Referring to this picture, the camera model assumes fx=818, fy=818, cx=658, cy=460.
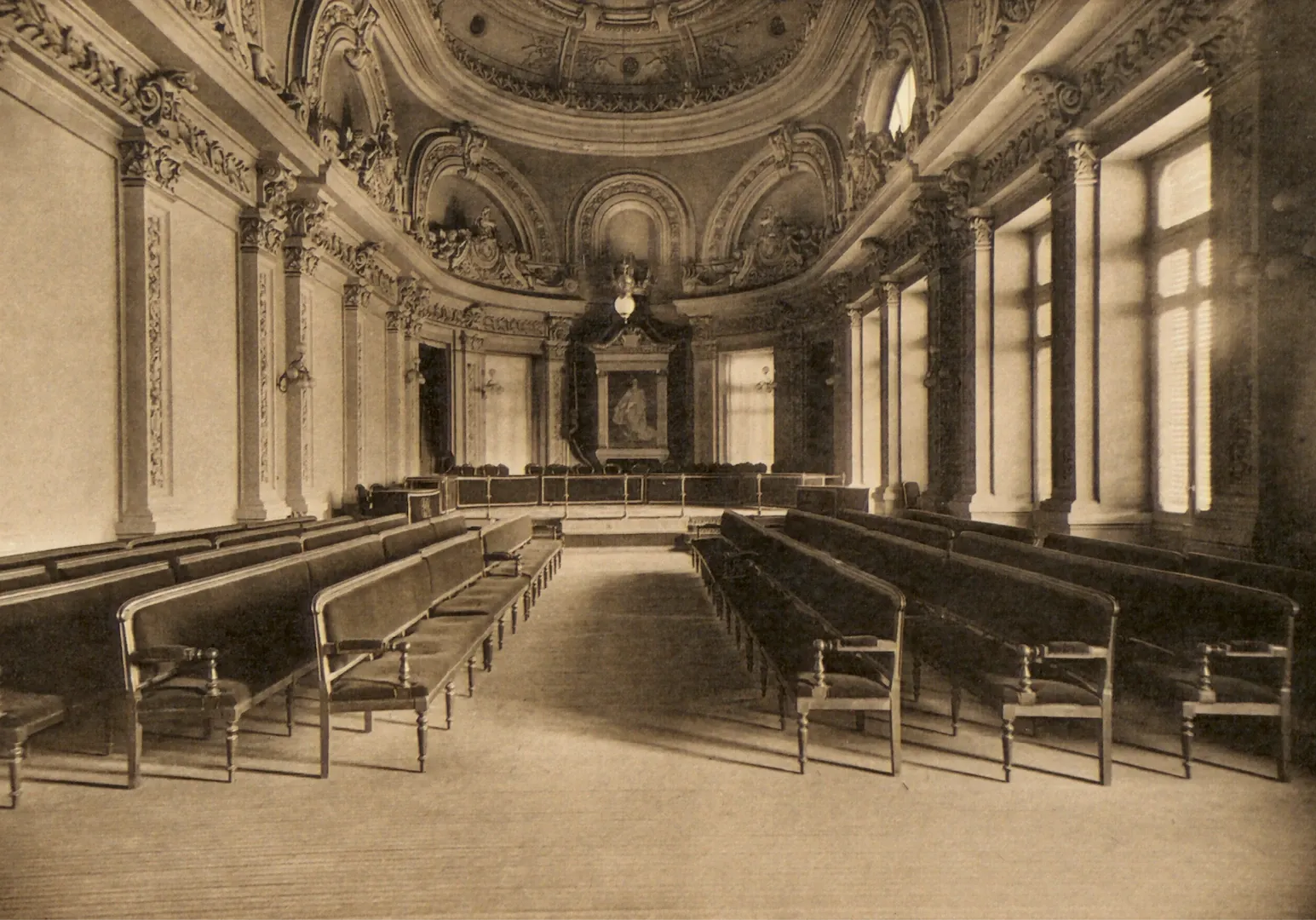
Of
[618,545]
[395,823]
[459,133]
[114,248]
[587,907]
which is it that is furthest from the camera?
[459,133]

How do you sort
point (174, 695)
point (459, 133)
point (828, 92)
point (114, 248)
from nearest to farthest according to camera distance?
point (174, 695) → point (114, 248) → point (828, 92) → point (459, 133)

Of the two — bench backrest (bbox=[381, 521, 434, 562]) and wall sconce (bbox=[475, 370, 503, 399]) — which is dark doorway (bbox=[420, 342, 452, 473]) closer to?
wall sconce (bbox=[475, 370, 503, 399])

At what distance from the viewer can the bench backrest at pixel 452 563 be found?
5.35 meters

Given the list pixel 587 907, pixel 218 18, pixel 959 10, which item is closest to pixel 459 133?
pixel 218 18

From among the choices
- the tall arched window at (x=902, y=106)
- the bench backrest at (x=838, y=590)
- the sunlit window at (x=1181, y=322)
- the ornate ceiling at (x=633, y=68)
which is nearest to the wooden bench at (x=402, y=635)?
the bench backrest at (x=838, y=590)

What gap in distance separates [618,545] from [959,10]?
861 centimetres

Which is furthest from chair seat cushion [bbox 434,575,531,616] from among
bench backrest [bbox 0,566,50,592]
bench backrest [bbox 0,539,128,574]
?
bench backrest [bbox 0,539,128,574]

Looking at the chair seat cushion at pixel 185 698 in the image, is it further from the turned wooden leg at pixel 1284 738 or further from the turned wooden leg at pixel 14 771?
the turned wooden leg at pixel 1284 738

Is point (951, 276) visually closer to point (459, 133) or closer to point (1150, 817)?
point (1150, 817)

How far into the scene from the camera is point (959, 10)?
1009cm

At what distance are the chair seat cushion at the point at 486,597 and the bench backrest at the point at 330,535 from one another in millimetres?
1096

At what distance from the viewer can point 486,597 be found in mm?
5824

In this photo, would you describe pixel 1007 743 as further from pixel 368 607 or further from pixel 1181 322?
pixel 1181 322

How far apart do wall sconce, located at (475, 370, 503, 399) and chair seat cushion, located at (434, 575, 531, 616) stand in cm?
1181
